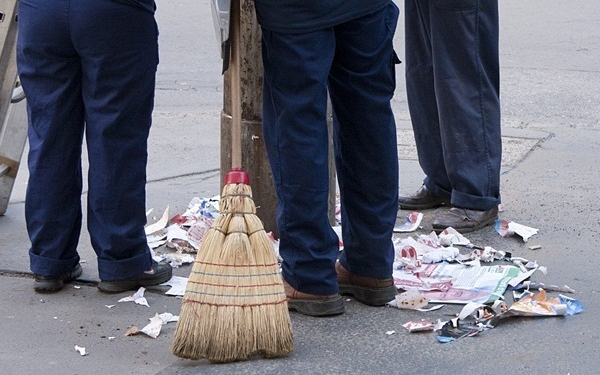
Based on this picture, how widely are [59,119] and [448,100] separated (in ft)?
5.62

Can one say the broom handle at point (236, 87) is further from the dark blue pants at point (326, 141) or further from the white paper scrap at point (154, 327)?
the white paper scrap at point (154, 327)

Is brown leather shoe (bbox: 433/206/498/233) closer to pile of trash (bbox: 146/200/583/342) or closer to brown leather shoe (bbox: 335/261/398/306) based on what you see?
pile of trash (bbox: 146/200/583/342)

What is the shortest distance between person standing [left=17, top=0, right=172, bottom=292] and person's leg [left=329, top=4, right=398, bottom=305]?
67cm

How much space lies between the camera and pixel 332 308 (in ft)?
11.5

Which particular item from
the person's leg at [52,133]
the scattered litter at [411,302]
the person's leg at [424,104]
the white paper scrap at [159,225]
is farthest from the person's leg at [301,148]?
the person's leg at [424,104]

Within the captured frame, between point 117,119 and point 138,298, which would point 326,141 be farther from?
point 138,298

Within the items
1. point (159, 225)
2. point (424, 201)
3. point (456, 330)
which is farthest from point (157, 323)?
point (424, 201)

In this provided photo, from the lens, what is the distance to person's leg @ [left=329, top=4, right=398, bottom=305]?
3.41m

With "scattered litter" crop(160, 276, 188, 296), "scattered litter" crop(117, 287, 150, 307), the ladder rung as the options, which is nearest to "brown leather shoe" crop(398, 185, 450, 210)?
"scattered litter" crop(160, 276, 188, 296)

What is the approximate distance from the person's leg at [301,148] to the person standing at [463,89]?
3.88 feet

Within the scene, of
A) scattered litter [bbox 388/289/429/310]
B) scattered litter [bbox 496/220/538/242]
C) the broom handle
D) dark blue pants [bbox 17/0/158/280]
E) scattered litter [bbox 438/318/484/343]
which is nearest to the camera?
the broom handle

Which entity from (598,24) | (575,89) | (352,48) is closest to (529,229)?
(352,48)

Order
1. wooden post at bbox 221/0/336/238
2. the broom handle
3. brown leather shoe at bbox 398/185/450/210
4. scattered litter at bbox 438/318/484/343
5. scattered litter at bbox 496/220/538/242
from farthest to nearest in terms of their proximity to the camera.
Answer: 1. brown leather shoe at bbox 398/185/450/210
2. scattered litter at bbox 496/220/538/242
3. wooden post at bbox 221/0/336/238
4. scattered litter at bbox 438/318/484/343
5. the broom handle

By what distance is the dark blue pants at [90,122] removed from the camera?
3.46m
